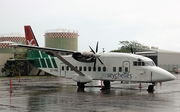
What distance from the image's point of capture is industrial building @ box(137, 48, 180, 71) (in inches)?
2751

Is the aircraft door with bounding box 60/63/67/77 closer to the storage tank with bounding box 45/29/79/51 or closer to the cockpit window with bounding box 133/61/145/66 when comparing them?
the cockpit window with bounding box 133/61/145/66

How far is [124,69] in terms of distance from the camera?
25.9 m

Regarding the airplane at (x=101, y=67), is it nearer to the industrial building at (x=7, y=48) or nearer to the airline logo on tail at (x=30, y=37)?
the airline logo on tail at (x=30, y=37)

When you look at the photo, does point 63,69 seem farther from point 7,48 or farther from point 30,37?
point 7,48

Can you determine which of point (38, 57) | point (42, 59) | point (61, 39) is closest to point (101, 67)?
point (42, 59)

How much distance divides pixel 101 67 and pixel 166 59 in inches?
1860

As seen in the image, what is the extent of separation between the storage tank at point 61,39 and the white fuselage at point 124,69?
38.9 m

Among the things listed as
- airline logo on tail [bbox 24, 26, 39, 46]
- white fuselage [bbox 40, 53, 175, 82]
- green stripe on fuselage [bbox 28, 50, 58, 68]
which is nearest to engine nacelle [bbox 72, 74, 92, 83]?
white fuselage [bbox 40, 53, 175, 82]

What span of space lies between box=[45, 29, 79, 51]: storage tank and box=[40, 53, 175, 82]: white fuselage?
128 feet

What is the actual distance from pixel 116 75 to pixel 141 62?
2401 mm

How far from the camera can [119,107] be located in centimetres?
1546

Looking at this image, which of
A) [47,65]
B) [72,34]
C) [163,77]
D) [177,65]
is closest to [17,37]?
[72,34]

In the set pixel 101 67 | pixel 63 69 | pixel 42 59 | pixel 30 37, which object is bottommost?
pixel 63 69

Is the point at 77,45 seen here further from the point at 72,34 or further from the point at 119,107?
the point at 119,107
